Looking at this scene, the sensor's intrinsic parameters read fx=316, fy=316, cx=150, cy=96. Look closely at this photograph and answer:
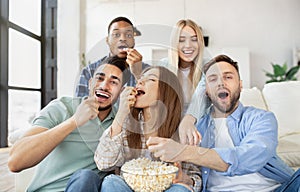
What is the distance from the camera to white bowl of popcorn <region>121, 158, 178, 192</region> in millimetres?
540

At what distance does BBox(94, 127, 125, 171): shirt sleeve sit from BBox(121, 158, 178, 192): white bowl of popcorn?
0.03 meters

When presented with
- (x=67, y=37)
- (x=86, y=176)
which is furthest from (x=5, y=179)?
(x=86, y=176)

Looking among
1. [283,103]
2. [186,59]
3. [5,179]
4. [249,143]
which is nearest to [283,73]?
[283,103]

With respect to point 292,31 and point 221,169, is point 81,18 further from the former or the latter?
point 292,31

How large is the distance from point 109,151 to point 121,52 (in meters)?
0.19

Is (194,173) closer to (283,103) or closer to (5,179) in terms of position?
(283,103)

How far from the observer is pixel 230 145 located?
2.43 feet

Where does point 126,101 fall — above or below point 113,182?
above

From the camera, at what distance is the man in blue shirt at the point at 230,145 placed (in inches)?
23.8

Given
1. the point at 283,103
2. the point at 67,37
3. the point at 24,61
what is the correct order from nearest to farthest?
the point at 67,37 → the point at 283,103 → the point at 24,61

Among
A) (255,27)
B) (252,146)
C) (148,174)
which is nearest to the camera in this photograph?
(148,174)

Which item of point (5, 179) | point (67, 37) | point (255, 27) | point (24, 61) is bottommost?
point (5, 179)

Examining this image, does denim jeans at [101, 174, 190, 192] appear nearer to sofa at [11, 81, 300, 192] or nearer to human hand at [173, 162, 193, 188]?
human hand at [173, 162, 193, 188]

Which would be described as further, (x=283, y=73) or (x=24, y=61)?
(x=283, y=73)
